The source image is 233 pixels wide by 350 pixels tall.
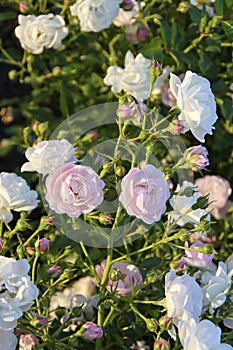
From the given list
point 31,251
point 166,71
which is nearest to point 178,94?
point 31,251

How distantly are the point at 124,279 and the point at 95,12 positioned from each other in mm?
691

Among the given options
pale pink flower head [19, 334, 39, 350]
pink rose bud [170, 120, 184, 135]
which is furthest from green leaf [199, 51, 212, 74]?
pale pink flower head [19, 334, 39, 350]

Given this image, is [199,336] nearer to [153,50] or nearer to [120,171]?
[120,171]

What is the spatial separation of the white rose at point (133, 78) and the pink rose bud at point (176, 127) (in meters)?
0.45

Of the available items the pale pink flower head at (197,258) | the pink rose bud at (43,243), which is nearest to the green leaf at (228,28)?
the pale pink flower head at (197,258)

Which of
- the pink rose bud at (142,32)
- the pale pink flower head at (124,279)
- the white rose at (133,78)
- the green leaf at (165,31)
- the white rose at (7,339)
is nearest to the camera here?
the white rose at (7,339)

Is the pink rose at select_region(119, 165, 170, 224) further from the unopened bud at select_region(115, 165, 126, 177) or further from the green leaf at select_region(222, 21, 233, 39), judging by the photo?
the green leaf at select_region(222, 21, 233, 39)

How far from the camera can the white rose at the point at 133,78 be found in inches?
66.9

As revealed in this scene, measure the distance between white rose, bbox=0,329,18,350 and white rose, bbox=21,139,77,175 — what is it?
0.88 ft

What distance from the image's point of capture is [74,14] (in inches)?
70.2

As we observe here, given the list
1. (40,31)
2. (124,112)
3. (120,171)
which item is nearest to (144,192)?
(120,171)

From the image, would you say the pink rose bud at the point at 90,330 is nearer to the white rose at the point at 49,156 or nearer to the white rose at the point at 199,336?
the white rose at the point at 199,336

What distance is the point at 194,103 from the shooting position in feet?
4.03

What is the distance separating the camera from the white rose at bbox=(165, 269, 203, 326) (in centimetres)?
117
